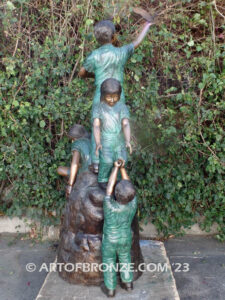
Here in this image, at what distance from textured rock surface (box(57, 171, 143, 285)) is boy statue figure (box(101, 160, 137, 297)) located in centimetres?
13

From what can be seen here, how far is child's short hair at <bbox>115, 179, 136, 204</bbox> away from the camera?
8.65ft

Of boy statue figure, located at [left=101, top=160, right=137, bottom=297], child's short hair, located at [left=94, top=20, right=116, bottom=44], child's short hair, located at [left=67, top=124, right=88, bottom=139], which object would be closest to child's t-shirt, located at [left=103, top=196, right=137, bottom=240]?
boy statue figure, located at [left=101, top=160, right=137, bottom=297]

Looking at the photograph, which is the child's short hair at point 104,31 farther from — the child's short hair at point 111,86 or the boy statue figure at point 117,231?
the boy statue figure at point 117,231

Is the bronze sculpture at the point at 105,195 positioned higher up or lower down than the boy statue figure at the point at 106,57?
lower down

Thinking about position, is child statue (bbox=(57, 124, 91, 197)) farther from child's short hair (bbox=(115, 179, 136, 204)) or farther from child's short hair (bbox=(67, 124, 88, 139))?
child's short hair (bbox=(115, 179, 136, 204))

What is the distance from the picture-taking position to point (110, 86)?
8.93ft

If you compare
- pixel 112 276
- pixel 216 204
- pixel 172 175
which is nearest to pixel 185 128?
pixel 172 175

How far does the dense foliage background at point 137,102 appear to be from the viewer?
155 inches

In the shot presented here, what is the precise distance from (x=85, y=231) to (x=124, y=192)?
578 millimetres

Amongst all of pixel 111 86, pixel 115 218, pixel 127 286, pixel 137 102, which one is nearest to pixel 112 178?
pixel 115 218

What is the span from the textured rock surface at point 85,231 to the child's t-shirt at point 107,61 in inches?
32.1

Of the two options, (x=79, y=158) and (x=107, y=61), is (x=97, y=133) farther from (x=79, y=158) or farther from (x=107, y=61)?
(x=107, y=61)

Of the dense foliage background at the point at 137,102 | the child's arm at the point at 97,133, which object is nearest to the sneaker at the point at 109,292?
the child's arm at the point at 97,133

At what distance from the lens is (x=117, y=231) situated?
269 cm
